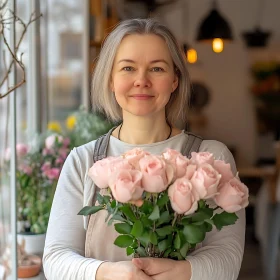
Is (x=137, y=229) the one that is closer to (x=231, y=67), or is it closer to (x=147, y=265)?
(x=147, y=265)

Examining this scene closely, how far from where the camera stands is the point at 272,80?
9320mm

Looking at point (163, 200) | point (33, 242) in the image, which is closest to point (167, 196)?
point (163, 200)

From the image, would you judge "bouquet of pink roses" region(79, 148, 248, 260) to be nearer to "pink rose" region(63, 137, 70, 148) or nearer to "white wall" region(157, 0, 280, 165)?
"pink rose" region(63, 137, 70, 148)

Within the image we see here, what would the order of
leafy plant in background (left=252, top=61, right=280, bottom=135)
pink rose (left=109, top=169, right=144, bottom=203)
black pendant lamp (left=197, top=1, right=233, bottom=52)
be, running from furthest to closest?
leafy plant in background (left=252, top=61, right=280, bottom=135) < black pendant lamp (left=197, top=1, right=233, bottom=52) < pink rose (left=109, top=169, right=144, bottom=203)

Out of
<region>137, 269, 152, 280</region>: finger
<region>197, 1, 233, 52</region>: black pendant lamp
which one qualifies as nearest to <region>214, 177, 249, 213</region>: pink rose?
<region>137, 269, 152, 280</region>: finger

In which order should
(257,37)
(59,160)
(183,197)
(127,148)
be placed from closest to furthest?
1. (183,197)
2. (127,148)
3. (59,160)
4. (257,37)

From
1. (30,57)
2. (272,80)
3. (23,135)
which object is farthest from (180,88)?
(272,80)

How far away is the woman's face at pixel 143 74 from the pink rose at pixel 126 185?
0.28 m

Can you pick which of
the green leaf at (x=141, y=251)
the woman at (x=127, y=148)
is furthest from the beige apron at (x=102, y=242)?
the green leaf at (x=141, y=251)

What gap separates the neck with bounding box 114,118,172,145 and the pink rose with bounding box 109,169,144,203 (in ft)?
1.01

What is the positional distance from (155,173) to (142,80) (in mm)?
306

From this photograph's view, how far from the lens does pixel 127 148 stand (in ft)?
4.98

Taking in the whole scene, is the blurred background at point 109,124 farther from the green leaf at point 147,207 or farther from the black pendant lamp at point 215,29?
the green leaf at point 147,207

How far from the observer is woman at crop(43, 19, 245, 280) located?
1.37 metres
